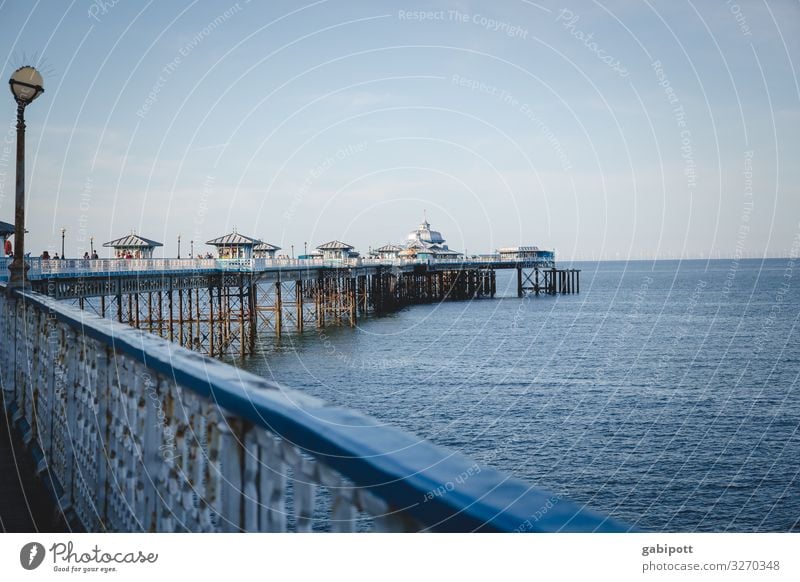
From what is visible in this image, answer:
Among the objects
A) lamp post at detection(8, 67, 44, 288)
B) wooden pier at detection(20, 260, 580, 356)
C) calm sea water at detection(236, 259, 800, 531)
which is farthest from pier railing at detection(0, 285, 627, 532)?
calm sea water at detection(236, 259, 800, 531)

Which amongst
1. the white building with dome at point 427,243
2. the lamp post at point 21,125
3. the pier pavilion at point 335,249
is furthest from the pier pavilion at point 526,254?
the lamp post at point 21,125

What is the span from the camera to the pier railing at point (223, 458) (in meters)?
1.62

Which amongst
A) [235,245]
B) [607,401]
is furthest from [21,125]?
[235,245]

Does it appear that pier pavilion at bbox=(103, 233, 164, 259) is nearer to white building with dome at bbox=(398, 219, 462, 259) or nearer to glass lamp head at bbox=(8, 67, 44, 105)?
glass lamp head at bbox=(8, 67, 44, 105)

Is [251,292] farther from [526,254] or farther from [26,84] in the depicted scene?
[526,254]

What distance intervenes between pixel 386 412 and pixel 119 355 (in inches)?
784

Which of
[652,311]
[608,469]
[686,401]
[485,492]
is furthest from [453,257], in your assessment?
[485,492]

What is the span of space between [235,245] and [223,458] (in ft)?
167

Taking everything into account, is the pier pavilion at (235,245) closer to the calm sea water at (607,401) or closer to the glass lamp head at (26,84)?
the calm sea water at (607,401)

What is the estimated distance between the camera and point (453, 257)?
385ft

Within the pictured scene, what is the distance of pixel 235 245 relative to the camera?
52031 millimetres

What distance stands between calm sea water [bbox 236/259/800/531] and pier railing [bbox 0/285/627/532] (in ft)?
40.4
